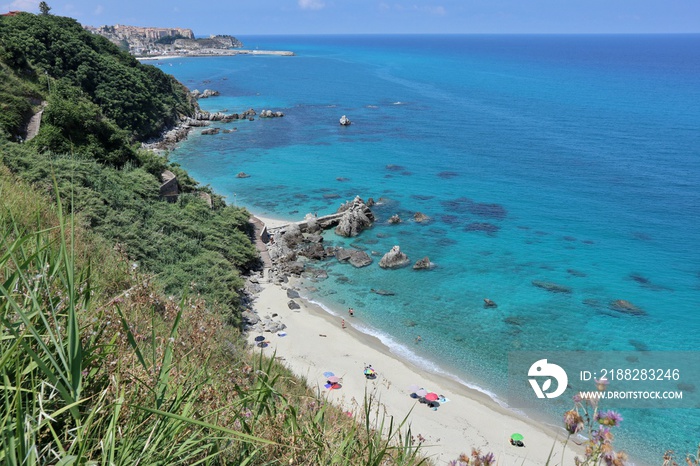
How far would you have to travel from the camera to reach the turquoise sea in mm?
23062

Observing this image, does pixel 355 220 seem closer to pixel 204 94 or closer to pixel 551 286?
pixel 551 286

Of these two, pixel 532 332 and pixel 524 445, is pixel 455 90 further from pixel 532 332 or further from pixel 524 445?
pixel 524 445

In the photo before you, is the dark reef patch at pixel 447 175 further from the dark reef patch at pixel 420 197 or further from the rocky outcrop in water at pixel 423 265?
the rocky outcrop in water at pixel 423 265

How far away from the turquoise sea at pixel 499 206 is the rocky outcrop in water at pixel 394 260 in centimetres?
67

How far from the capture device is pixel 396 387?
1866cm

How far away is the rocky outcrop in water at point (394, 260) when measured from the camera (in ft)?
Answer: 93.9

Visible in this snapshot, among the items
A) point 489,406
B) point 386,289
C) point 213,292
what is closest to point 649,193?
point 386,289

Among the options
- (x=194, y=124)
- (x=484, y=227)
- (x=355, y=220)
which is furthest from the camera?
(x=194, y=124)

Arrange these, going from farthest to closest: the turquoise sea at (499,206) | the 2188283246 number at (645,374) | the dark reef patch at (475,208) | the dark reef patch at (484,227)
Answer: the dark reef patch at (475,208) < the dark reef patch at (484,227) < the turquoise sea at (499,206) < the 2188283246 number at (645,374)

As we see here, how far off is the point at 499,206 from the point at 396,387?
25.8 meters

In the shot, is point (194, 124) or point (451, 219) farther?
point (194, 124)

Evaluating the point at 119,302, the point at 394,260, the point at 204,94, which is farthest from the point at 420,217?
the point at 204,94

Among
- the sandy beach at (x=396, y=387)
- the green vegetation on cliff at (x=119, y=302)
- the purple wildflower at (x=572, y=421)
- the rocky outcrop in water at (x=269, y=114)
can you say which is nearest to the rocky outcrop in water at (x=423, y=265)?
the sandy beach at (x=396, y=387)

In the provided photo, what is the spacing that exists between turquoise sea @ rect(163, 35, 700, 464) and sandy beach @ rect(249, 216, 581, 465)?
3.66ft
